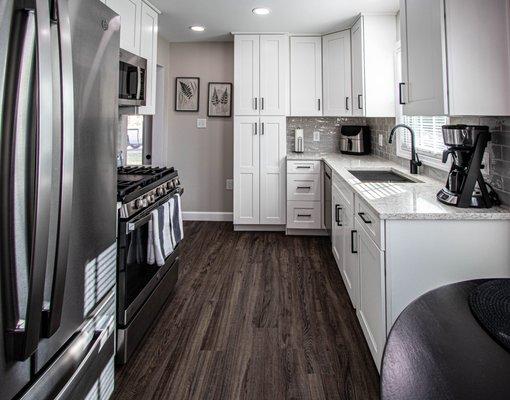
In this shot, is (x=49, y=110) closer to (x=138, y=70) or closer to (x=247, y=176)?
(x=138, y=70)

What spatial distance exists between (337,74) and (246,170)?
1.59 meters

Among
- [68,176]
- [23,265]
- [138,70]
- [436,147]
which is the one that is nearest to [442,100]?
[436,147]

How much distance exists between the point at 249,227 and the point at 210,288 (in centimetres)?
179

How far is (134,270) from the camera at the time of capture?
6.61 feet

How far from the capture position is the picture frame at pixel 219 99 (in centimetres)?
493

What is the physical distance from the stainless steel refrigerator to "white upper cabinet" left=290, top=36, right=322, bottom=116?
339cm

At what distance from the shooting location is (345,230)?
8.99ft

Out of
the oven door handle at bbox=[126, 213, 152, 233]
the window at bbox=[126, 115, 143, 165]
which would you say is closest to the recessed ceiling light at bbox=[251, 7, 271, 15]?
the window at bbox=[126, 115, 143, 165]

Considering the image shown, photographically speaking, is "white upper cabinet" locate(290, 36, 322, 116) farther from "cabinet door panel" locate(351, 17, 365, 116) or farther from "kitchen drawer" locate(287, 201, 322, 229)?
"kitchen drawer" locate(287, 201, 322, 229)

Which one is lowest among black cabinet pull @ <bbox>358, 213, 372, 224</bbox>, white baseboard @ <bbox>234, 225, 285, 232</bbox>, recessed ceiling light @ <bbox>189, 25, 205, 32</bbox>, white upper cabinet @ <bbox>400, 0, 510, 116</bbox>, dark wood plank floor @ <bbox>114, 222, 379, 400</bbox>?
dark wood plank floor @ <bbox>114, 222, 379, 400</bbox>

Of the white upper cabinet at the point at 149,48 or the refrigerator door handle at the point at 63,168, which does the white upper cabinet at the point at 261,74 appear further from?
the refrigerator door handle at the point at 63,168

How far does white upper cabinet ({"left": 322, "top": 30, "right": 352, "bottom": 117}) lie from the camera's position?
414cm

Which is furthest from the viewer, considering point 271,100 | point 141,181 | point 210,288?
point 271,100

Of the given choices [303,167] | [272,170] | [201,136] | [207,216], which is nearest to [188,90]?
[201,136]
